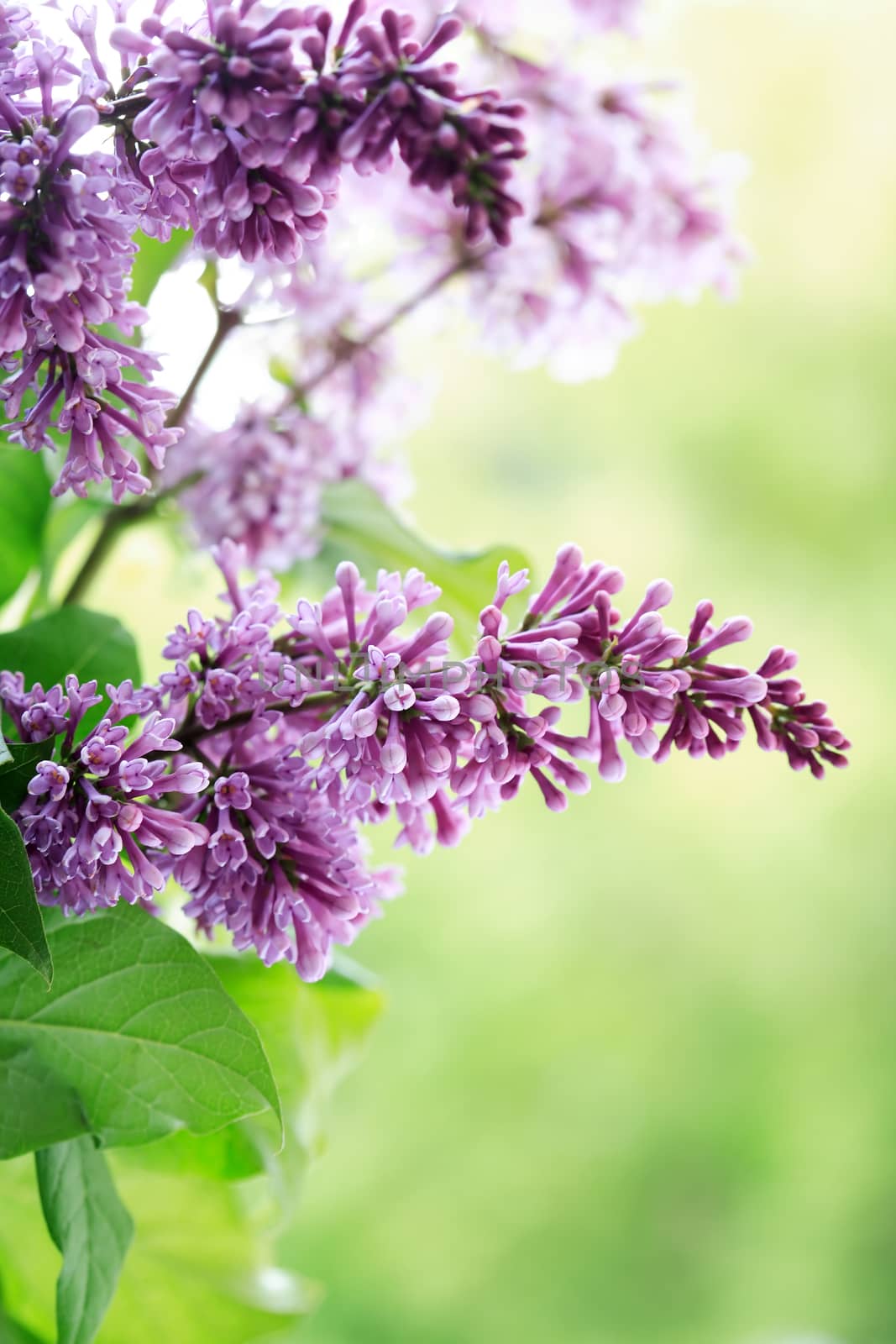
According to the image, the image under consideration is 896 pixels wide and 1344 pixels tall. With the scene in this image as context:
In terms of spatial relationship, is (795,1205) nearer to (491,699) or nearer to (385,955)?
(385,955)

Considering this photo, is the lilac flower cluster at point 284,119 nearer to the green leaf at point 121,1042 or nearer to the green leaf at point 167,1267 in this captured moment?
the green leaf at point 121,1042

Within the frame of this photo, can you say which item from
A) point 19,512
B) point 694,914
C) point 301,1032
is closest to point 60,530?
point 19,512

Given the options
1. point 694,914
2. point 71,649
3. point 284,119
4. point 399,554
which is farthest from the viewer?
point 694,914

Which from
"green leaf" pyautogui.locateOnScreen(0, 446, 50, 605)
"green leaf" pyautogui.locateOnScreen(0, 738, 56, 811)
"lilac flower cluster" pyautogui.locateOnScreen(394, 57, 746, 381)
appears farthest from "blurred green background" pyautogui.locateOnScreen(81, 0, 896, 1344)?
"green leaf" pyautogui.locateOnScreen(0, 738, 56, 811)

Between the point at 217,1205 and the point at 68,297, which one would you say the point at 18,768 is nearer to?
the point at 68,297

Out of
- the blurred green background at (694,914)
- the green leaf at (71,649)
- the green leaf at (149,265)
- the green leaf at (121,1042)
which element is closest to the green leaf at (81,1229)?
the green leaf at (121,1042)

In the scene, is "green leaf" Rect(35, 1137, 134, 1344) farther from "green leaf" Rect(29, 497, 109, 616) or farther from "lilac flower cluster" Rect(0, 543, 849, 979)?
"green leaf" Rect(29, 497, 109, 616)

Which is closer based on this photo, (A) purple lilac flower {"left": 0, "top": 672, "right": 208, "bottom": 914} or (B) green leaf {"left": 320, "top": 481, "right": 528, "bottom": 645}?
(A) purple lilac flower {"left": 0, "top": 672, "right": 208, "bottom": 914}
